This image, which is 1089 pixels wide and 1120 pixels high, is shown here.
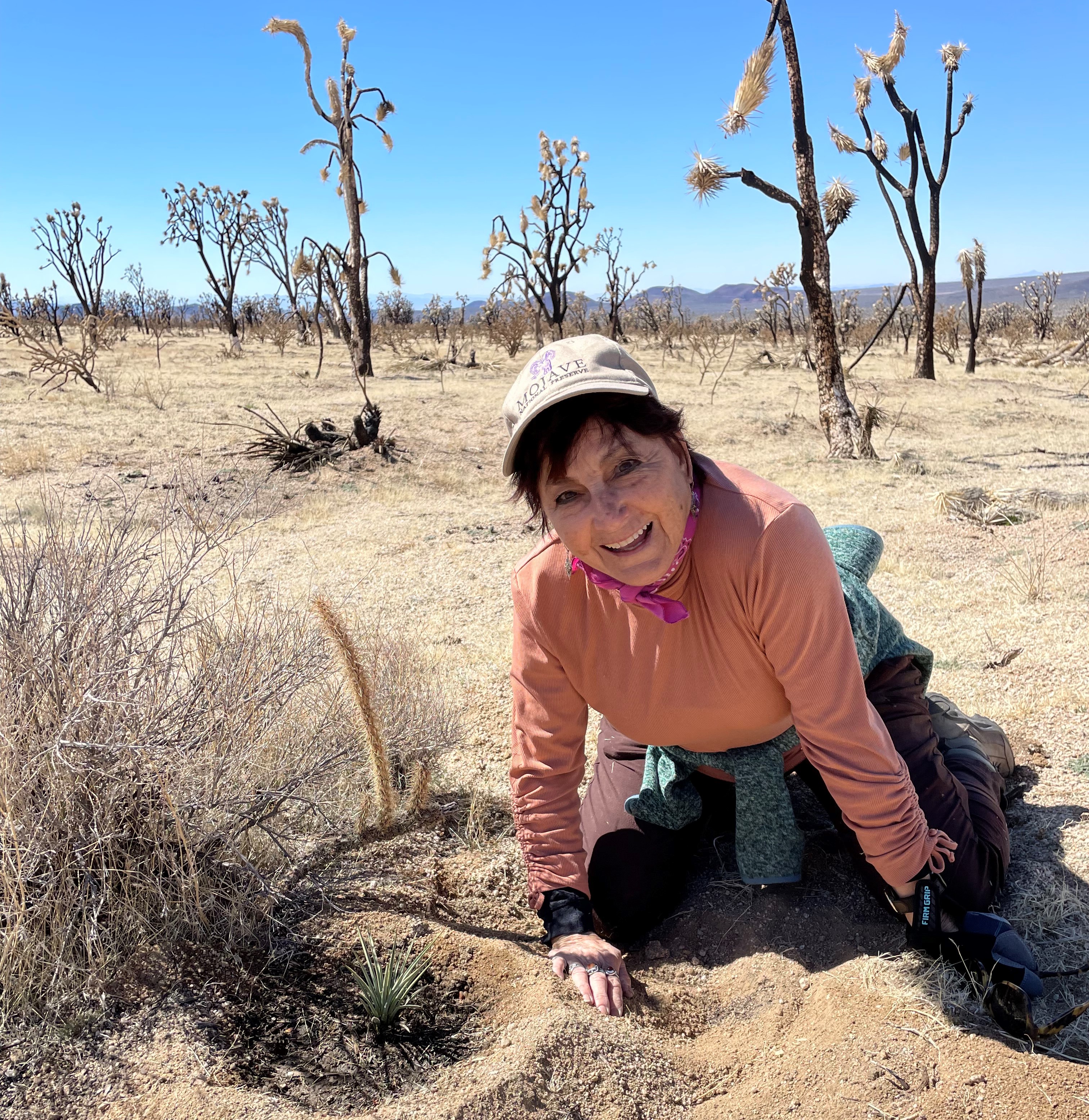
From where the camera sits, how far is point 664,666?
1913 mm

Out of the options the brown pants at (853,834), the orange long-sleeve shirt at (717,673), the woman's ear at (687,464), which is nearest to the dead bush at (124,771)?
the orange long-sleeve shirt at (717,673)

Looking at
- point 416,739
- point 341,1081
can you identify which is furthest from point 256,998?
point 416,739

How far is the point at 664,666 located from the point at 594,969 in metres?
0.65

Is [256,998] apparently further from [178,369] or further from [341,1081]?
[178,369]

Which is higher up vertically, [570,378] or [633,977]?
[570,378]

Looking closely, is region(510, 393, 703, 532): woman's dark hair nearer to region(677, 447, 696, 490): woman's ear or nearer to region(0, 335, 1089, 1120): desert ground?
region(677, 447, 696, 490): woman's ear

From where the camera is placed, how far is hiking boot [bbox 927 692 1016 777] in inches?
93.3

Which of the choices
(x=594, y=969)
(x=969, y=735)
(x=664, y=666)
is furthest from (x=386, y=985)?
(x=969, y=735)

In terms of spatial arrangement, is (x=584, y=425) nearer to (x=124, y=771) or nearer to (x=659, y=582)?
(x=659, y=582)

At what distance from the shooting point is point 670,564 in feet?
5.71

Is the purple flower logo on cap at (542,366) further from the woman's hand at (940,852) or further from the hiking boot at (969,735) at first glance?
the hiking boot at (969,735)

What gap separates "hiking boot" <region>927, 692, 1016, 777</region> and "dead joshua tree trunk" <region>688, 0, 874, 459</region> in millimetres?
6199

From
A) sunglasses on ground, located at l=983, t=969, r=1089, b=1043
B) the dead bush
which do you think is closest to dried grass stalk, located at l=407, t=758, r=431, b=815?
the dead bush

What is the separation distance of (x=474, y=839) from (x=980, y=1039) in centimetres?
137
